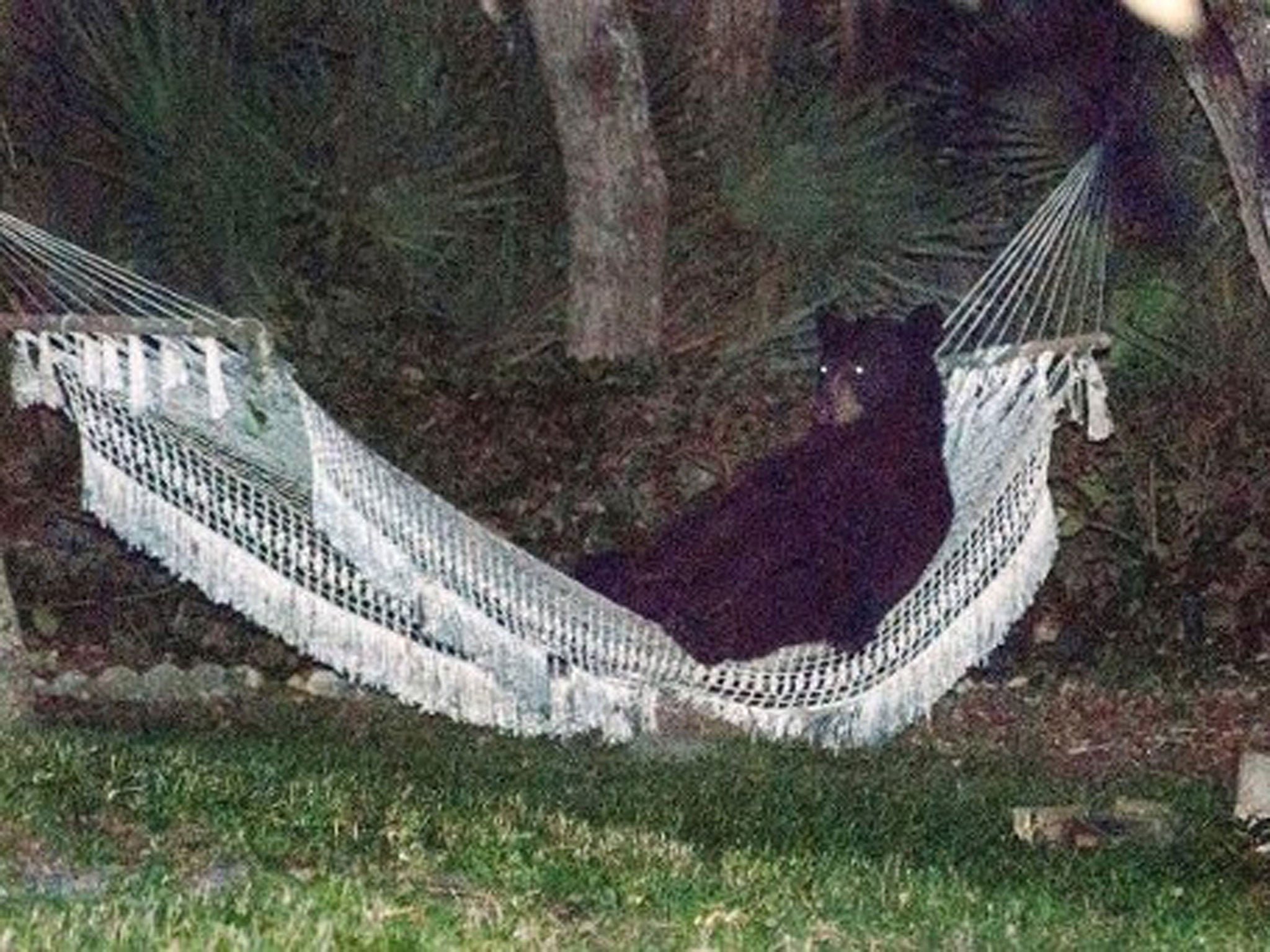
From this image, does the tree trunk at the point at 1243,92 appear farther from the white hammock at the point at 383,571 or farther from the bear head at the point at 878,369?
the bear head at the point at 878,369

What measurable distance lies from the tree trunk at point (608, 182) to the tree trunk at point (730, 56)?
0.86 meters

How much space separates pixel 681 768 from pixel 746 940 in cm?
238

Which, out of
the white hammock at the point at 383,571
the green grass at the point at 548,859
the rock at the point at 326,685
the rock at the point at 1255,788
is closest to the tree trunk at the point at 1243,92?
the rock at the point at 1255,788

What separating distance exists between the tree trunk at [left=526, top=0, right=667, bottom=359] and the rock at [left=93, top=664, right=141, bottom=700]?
173 centimetres

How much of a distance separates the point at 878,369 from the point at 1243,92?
81.5 inches

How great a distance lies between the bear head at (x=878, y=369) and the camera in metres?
7.16

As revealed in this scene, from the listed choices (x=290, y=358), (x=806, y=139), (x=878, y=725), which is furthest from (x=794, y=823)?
(x=806, y=139)

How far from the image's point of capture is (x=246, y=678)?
8.29 m

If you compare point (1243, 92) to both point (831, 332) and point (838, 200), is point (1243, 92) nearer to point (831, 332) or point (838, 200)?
point (831, 332)

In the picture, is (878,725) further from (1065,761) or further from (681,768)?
(1065,761)

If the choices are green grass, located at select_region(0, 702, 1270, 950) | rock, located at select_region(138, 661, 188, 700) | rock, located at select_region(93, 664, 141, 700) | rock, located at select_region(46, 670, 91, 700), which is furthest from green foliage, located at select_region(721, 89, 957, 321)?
green grass, located at select_region(0, 702, 1270, 950)

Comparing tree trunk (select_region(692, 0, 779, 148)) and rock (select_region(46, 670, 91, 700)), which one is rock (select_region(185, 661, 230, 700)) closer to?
rock (select_region(46, 670, 91, 700))

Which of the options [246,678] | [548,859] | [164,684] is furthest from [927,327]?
[548,859]

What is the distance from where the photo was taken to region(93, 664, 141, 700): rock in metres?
7.95
